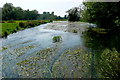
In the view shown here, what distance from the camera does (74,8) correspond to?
101 meters

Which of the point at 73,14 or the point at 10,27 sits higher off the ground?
the point at 73,14

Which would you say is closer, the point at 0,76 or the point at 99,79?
the point at 99,79

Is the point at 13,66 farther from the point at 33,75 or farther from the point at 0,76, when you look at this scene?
the point at 33,75

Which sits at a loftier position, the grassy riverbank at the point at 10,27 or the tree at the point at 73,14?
the tree at the point at 73,14

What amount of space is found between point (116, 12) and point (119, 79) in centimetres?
2699

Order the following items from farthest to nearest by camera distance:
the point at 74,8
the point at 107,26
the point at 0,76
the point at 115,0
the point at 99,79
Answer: the point at 74,8 → the point at 107,26 → the point at 115,0 → the point at 0,76 → the point at 99,79

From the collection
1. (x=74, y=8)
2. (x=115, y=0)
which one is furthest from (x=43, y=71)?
(x=74, y=8)

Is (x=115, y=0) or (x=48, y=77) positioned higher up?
(x=115, y=0)

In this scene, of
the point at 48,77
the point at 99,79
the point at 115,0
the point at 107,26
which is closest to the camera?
the point at 99,79

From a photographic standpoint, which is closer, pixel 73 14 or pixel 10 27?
pixel 10 27

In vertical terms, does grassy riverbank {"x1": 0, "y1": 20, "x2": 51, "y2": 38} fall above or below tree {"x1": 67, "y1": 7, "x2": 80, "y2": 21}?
below

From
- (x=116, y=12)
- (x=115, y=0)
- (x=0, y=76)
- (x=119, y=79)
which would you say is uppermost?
(x=115, y=0)

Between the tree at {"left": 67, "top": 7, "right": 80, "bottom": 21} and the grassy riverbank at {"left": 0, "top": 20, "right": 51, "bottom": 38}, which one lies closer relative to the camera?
the grassy riverbank at {"left": 0, "top": 20, "right": 51, "bottom": 38}

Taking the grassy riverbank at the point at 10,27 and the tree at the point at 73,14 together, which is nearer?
the grassy riverbank at the point at 10,27
